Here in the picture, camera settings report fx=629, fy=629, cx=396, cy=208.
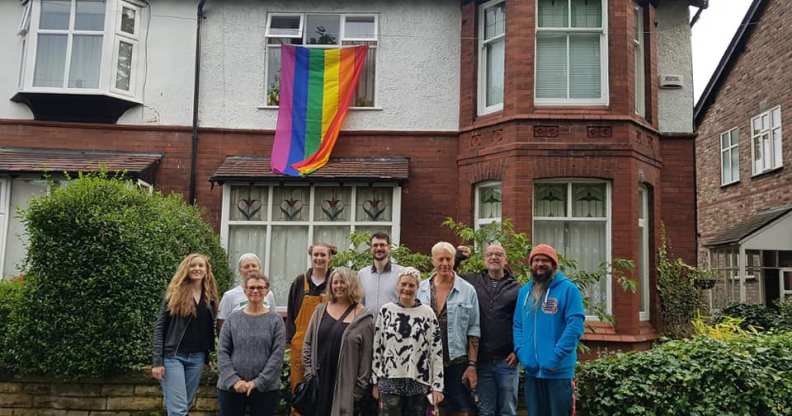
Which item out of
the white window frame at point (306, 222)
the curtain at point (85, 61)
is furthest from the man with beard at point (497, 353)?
the curtain at point (85, 61)

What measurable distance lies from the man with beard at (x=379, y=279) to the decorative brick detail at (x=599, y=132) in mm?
5340

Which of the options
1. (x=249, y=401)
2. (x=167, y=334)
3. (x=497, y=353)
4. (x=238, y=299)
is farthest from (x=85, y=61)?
(x=497, y=353)

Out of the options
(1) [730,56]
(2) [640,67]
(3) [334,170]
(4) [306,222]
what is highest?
(1) [730,56]

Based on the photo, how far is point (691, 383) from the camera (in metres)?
5.71

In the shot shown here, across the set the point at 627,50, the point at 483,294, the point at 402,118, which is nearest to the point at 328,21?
the point at 402,118

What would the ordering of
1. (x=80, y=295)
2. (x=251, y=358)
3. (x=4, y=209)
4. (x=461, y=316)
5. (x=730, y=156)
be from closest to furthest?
(x=251, y=358), (x=461, y=316), (x=80, y=295), (x=4, y=209), (x=730, y=156)

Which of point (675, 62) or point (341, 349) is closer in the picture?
point (341, 349)

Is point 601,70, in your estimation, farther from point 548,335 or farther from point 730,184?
point 730,184

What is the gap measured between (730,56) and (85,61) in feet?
54.6

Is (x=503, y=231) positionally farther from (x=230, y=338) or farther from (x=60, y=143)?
(x=60, y=143)

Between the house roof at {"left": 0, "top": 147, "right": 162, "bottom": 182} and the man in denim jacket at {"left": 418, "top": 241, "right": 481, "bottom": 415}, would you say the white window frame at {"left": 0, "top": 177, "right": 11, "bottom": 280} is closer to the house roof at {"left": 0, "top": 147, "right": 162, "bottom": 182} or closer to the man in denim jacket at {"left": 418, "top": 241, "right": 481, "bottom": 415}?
the house roof at {"left": 0, "top": 147, "right": 162, "bottom": 182}

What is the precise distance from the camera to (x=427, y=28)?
1112 cm

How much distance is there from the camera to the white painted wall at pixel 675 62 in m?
10.8

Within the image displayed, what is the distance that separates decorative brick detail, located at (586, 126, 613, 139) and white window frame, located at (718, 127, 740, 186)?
10.0 metres
